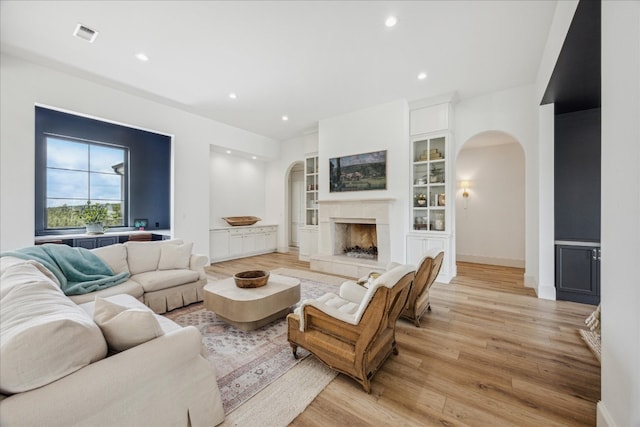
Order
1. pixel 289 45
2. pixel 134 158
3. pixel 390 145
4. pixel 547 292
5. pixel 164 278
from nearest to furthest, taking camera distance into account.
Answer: pixel 289 45, pixel 164 278, pixel 547 292, pixel 390 145, pixel 134 158


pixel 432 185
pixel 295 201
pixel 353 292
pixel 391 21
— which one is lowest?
pixel 353 292

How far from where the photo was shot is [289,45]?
10.3 ft

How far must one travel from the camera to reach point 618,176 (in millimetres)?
1307

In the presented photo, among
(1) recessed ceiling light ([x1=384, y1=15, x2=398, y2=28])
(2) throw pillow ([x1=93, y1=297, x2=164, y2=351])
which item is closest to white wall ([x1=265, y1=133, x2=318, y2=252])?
(1) recessed ceiling light ([x1=384, y1=15, x2=398, y2=28])

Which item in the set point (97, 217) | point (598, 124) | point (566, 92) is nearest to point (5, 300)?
point (97, 217)

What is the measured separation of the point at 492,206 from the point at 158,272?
22.5ft

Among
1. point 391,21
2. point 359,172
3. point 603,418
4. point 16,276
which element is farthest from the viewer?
point 359,172

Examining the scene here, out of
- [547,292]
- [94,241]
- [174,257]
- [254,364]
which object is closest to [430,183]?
[547,292]

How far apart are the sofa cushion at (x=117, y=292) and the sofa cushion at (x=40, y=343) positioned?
1469mm

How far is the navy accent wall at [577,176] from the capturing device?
11.9 ft

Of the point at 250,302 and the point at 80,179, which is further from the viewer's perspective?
the point at 80,179

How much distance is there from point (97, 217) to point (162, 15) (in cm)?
443

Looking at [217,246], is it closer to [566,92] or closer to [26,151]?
[26,151]

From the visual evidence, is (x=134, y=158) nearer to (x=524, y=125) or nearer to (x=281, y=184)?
(x=281, y=184)
